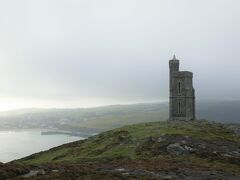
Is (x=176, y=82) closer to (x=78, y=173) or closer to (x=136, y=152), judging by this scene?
(x=136, y=152)

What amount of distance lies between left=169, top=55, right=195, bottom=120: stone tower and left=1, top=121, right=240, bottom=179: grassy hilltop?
81.5 feet

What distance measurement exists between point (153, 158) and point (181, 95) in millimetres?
52353

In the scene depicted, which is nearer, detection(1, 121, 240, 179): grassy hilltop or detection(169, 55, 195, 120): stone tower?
detection(1, 121, 240, 179): grassy hilltop

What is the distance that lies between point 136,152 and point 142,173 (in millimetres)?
16119

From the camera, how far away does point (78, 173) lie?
30.1 meters

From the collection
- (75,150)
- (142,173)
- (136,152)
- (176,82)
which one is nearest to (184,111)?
(176,82)

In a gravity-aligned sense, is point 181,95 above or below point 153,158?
above

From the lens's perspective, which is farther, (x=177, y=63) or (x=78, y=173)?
(x=177, y=63)

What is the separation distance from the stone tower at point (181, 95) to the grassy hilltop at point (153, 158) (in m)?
24.8

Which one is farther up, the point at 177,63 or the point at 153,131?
the point at 177,63

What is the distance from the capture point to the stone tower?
92438 mm

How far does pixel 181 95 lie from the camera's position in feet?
305

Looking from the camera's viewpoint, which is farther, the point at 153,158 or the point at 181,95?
the point at 181,95

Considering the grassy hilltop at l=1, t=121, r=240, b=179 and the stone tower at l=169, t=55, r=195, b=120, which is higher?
the stone tower at l=169, t=55, r=195, b=120
